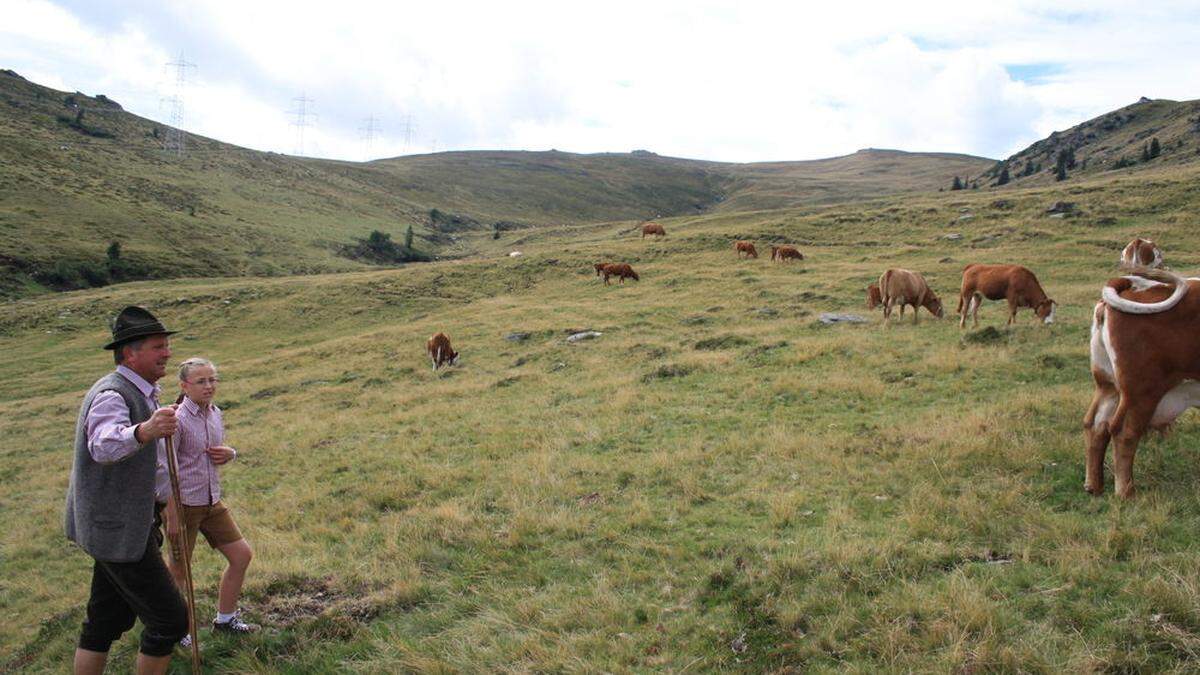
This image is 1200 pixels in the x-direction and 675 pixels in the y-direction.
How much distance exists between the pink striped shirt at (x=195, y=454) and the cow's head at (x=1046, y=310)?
17.1 metres

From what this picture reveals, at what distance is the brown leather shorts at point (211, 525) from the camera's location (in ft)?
18.2

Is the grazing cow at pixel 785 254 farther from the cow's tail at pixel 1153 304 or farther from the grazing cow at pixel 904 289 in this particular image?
the cow's tail at pixel 1153 304

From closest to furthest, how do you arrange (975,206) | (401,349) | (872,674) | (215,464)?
(872,674) → (215,464) → (401,349) → (975,206)

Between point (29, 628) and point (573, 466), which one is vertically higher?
point (573, 466)

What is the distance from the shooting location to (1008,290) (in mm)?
15906

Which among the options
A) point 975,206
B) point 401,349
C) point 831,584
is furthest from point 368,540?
point 975,206

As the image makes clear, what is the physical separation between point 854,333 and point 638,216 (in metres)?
148

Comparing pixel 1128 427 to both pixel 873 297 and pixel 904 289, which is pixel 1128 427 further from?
pixel 873 297

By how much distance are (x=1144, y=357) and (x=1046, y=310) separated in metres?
11.7

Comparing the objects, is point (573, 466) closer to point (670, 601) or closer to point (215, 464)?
point (670, 601)

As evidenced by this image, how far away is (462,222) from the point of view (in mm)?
108375

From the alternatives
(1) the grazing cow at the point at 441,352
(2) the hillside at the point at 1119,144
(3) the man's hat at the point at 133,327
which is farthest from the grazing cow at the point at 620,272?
(2) the hillside at the point at 1119,144

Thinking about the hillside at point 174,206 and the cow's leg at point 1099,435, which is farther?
the hillside at point 174,206

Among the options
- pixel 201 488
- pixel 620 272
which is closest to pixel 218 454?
pixel 201 488
